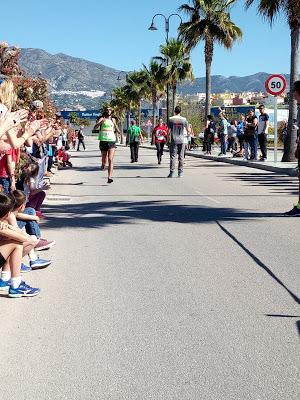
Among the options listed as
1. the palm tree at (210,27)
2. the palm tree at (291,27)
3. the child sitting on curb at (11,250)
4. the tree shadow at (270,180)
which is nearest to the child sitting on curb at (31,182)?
the child sitting on curb at (11,250)

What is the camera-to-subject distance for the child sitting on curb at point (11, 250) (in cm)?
581

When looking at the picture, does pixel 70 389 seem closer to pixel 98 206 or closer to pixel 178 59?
pixel 98 206

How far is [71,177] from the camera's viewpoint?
19906mm

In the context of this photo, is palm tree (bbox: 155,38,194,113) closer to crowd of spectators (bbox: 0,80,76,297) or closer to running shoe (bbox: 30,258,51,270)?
crowd of spectators (bbox: 0,80,76,297)

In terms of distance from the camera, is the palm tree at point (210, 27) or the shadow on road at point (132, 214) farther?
the palm tree at point (210, 27)

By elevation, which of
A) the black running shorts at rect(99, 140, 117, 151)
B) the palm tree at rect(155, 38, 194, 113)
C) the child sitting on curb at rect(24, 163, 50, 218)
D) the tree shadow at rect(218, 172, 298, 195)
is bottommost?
the tree shadow at rect(218, 172, 298, 195)

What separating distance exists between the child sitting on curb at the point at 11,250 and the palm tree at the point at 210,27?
32260mm

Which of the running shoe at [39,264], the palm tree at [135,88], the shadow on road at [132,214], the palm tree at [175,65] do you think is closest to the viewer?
the running shoe at [39,264]

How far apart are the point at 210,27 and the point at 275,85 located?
1553cm

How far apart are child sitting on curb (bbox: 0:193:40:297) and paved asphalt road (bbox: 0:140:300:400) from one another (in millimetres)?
116

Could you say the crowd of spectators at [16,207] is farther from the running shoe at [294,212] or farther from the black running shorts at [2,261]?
the running shoe at [294,212]

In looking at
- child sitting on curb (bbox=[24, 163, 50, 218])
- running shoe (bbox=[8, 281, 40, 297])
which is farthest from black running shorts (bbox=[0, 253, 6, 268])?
child sitting on curb (bbox=[24, 163, 50, 218])

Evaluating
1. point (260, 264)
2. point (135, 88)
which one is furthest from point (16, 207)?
point (135, 88)

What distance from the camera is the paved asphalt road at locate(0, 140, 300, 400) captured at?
12.9 feet
